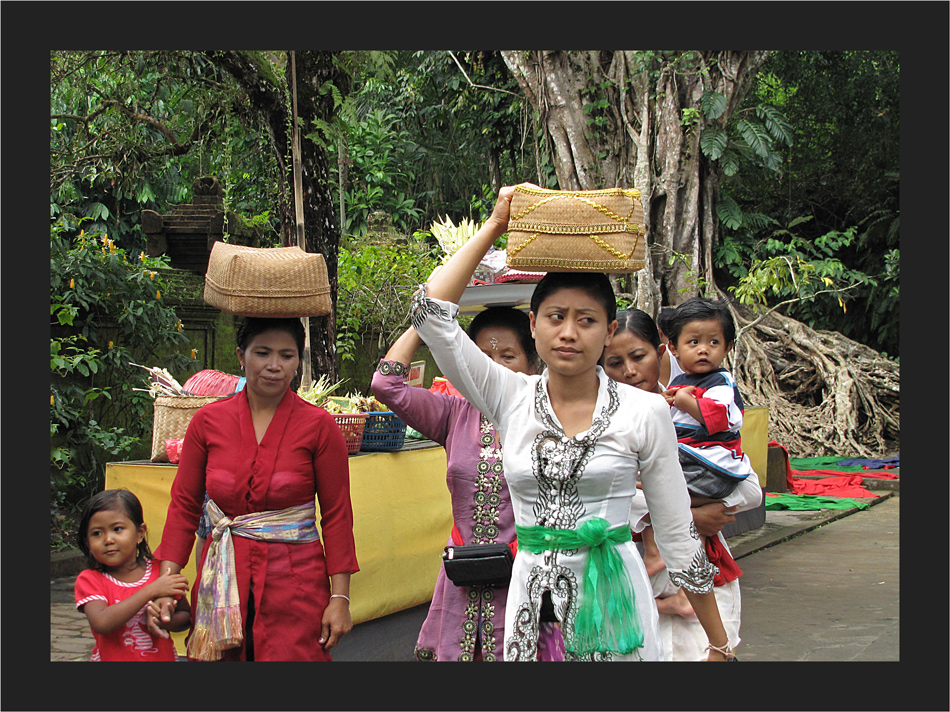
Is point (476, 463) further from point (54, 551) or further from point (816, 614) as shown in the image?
point (54, 551)

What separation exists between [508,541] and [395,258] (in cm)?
806

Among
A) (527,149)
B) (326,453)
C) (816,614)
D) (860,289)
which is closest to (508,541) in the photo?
(326,453)

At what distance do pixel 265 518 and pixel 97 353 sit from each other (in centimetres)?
456

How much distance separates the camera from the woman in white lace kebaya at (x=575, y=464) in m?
2.20

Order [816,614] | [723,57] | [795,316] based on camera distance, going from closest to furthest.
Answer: [816,614]
[723,57]
[795,316]

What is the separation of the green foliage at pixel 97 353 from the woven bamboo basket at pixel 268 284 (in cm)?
388

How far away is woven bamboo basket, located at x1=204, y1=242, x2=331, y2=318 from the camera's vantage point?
2742 millimetres

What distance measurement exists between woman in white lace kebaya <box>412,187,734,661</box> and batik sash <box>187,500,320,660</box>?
2.47ft

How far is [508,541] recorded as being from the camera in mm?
2801

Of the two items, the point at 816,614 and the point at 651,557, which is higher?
the point at 651,557

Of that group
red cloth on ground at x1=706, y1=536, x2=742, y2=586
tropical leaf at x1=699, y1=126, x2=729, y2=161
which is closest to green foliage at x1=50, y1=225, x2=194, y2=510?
red cloth on ground at x1=706, y1=536, x2=742, y2=586

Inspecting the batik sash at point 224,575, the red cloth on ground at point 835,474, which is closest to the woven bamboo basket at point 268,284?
the batik sash at point 224,575

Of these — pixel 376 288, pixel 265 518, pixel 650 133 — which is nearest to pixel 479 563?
pixel 265 518

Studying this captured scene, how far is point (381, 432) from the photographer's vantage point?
4918 millimetres
